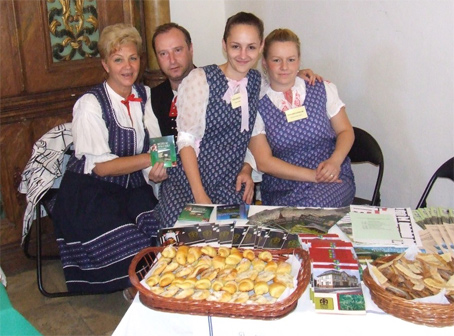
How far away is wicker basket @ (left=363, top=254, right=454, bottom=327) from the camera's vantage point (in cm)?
143

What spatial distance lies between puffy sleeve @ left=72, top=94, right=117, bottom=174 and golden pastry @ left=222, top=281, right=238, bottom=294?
1.42 m

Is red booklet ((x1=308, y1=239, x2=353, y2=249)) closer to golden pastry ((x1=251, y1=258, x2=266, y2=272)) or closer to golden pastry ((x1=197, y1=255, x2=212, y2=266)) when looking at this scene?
golden pastry ((x1=251, y1=258, x2=266, y2=272))

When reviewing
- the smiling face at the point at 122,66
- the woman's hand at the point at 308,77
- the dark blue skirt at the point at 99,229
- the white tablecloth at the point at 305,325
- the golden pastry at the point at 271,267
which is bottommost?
the dark blue skirt at the point at 99,229

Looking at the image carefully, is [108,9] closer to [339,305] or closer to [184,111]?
[184,111]

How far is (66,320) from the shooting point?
3006 mm

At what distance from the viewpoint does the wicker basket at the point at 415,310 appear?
143 cm

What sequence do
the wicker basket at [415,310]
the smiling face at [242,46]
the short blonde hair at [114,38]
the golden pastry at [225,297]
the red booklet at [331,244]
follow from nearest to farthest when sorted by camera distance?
the wicker basket at [415,310]
the golden pastry at [225,297]
the red booklet at [331,244]
the smiling face at [242,46]
the short blonde hair at [114,38]

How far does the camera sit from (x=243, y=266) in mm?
1698

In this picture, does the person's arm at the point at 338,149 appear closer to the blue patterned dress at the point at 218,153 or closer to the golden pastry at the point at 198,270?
the blue patterned dress at the point at 218,153

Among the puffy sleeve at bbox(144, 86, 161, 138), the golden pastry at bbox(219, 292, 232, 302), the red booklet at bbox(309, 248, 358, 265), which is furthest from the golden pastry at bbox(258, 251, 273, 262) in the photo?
the puffy sleeve at bbox(144, 86, 161, 138)

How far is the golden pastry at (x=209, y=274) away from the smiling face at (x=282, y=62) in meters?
1.34

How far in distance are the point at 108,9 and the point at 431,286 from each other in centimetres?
268

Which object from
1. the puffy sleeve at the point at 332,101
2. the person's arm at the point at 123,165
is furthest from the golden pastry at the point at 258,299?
the puffy sleeve at the point at 332,101

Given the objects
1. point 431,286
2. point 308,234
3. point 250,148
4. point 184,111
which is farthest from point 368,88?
point 431,286
